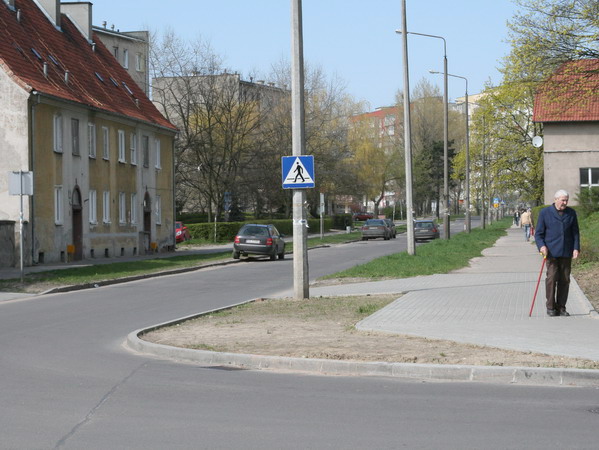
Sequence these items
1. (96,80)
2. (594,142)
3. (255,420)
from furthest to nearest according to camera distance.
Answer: (594,142)
(96,80)
(255,420)

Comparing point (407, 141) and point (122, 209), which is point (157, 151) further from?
point (407, 141)

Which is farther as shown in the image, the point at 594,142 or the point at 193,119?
the point at 193,119

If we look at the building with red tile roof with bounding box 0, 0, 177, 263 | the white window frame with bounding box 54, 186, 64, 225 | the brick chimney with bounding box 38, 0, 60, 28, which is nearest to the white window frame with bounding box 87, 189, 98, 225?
A: the building with red tile roof with bounding box 0, 0, 177, 263

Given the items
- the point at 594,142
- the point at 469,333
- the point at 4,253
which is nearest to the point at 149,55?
the point at 594,142

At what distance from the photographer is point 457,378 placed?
31.7ft

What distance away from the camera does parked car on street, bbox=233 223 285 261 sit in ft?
134

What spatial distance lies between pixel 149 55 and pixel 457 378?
2440 inches

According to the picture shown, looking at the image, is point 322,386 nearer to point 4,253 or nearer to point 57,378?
point 57,378

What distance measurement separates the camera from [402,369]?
9906 mm

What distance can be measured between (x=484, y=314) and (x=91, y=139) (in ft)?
94.3

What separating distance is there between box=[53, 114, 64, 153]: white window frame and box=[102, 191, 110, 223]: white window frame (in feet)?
17.6

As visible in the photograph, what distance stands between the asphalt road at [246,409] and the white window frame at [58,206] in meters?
24.8

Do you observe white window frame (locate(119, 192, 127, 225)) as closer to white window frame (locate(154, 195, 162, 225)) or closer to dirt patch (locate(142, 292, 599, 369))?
white window frame (locate(154, 195, 162, 225))

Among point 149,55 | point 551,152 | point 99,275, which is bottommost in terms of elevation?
point 99,275
